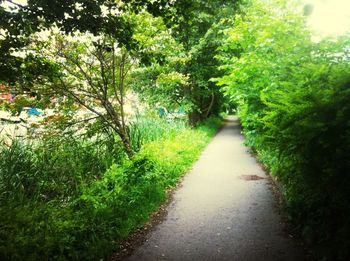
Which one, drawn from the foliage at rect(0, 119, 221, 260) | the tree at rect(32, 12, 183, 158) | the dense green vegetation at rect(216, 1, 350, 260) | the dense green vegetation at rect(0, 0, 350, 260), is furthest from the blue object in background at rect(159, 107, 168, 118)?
the dense green vegetation at rect(216, 1, 350, 260)

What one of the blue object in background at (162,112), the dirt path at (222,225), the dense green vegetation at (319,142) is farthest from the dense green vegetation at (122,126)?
the blue object in background at (162,112)

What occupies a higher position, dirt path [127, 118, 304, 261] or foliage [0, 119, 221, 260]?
foliage [0, 119, 221, 260]

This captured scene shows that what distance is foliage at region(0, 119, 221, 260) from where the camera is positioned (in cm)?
477

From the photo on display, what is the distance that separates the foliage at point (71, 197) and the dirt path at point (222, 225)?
2.11ft

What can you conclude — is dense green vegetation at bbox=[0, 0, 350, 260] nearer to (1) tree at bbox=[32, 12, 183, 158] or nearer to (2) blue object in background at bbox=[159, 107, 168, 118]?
(1) tree at bbox=[32, 12, 183, 158]

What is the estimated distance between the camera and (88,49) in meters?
10.4

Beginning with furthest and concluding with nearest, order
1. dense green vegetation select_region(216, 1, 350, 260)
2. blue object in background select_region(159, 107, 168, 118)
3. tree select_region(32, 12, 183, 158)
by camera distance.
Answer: blue object in background select_region(159, 107, 168, 118) → tree select_region(32, 12, 183, 158) → dense green vegetation select_region(216, 1, 350, 260)

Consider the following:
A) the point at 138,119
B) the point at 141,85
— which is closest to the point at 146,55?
the point at 138,119

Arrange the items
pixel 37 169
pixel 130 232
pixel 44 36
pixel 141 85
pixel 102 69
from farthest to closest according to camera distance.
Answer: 1. pixel 141 85
2. pixel 102 69
3. pixel 44 36
4. pixel 37 169
5. pixel 130 232

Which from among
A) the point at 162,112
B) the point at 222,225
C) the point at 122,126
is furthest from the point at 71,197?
the point at 162,112

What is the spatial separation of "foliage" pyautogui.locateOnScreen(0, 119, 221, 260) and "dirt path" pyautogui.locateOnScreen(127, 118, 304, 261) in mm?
642

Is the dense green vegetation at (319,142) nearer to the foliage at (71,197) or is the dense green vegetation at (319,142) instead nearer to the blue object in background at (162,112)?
the foliage at (71,197)

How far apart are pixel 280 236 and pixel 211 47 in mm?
17440

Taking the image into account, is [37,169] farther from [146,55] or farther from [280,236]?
[280,236]
